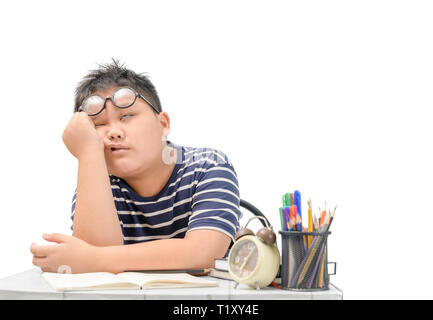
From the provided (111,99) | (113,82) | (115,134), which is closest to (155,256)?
(115,134)

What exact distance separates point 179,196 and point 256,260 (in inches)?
23.1

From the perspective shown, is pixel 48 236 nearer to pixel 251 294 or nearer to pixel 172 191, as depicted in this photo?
pixel 172 191

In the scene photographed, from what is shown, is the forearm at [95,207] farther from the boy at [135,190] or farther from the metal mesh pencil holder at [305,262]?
the metal mesh pencil holder at [305,262]

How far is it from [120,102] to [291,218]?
0.65 m

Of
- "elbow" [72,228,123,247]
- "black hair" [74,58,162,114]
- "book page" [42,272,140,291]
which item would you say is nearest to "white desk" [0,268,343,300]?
"book page" [42,272,140,291]

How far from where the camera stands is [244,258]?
3.43 ft

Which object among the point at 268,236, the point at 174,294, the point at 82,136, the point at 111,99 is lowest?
the point at 174,294

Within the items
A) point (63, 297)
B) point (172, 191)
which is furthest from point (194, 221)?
point (63, 297)

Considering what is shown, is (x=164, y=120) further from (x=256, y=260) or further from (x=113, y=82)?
(x=256, y=260)

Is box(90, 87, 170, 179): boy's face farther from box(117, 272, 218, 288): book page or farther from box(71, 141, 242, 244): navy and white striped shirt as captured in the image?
box(117, 272, 218, 288): book page

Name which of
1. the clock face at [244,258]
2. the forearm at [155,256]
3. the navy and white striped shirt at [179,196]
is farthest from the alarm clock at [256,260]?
the navy and white striped shirt at [179,196]

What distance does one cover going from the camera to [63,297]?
0.95 m

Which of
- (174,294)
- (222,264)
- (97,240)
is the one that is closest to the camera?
(174,294)

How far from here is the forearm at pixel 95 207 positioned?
1323mm
